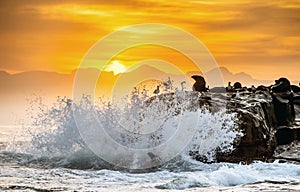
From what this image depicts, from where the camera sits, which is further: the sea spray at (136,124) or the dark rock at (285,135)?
the dark rock at (285,135)

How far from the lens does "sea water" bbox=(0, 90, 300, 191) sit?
15.3 meters

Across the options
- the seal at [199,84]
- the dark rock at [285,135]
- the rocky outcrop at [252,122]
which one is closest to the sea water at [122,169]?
the rocky outcrop at [252,122]

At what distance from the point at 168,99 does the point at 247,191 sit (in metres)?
8.42

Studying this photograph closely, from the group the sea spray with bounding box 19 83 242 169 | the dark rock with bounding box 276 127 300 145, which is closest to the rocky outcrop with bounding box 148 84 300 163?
the dark rock with bounding box 276 127 300 145

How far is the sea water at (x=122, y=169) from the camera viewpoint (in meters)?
15.3

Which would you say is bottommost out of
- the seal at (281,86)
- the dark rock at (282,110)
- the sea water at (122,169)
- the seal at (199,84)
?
the sea water at (122,169)

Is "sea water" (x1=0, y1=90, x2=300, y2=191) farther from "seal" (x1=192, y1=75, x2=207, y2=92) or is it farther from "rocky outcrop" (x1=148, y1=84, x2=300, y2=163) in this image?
"seal" (x1=192, y1=75, x2=207, y2=92)

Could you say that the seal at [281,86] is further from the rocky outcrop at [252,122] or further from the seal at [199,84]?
the seal at [199,84]

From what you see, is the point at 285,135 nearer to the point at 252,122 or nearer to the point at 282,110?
the point at 282,110

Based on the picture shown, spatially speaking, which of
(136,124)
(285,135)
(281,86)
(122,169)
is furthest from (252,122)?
(281,86)

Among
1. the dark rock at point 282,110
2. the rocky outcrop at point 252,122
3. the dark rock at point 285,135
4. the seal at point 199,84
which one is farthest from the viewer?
the dark rock at point 282,110

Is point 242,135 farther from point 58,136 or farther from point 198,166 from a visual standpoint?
point 58,136

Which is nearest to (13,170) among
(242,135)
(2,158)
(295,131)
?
(2,158)

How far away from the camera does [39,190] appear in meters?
14.2
